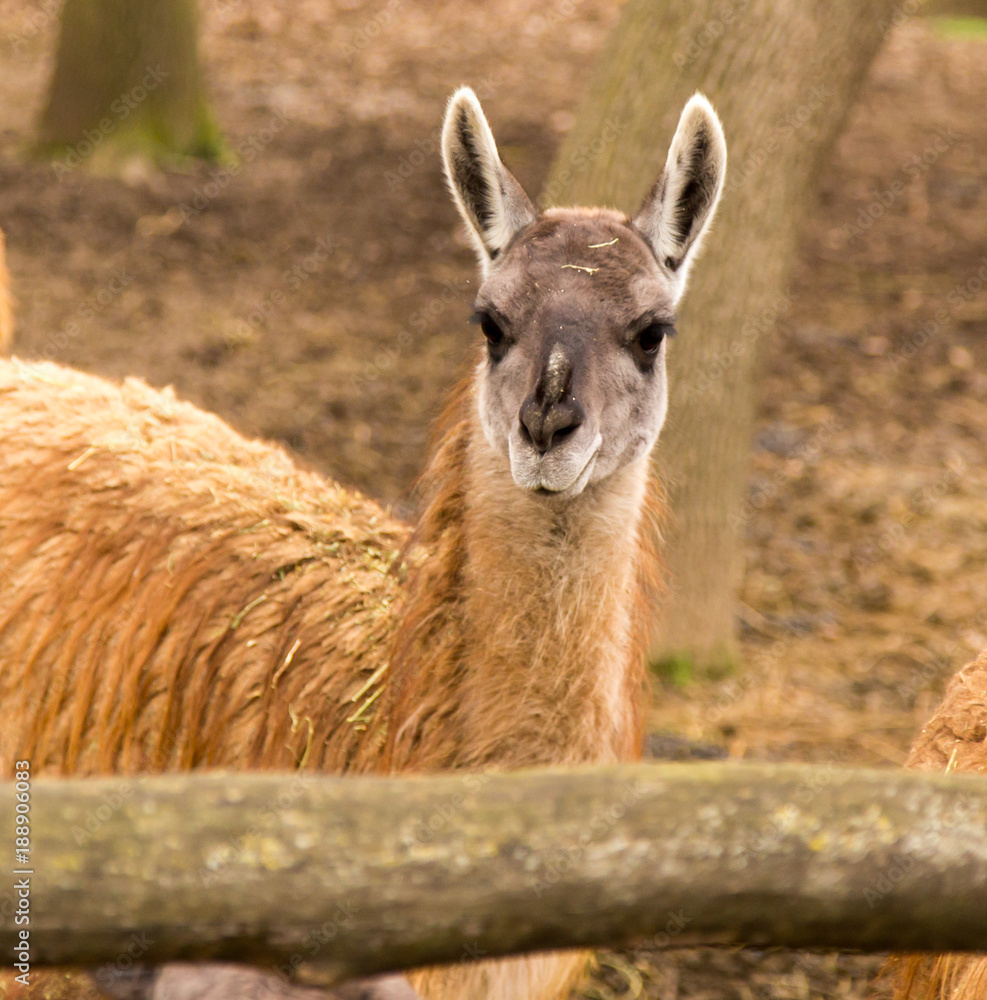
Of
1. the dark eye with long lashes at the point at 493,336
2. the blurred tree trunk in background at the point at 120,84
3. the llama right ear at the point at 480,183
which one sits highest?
the blurred tree trunk in background at the point at 120,84

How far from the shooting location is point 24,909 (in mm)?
1150

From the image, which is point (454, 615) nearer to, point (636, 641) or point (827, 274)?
point (636, 641)

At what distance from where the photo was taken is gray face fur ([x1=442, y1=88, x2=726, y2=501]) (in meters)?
2.62

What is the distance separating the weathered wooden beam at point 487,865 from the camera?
3.85 ft

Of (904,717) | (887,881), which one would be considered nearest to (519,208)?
(887,881)

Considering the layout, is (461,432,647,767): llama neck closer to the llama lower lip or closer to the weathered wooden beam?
the llama lower lip

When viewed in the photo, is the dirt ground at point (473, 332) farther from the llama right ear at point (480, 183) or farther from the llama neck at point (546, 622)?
the llama right ear at point (480, 183)

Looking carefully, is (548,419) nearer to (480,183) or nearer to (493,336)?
(493,336)

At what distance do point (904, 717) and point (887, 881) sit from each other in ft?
→ 11.9

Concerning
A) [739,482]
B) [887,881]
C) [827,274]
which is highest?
[827,274]

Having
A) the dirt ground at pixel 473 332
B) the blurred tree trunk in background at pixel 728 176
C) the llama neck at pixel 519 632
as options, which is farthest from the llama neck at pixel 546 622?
the dirt ground at pixel 473 332

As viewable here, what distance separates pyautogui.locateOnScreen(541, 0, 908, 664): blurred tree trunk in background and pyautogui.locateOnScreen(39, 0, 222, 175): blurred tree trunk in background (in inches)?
220

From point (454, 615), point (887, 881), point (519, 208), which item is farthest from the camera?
point (519, 208)

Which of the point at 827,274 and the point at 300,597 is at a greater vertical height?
the point at 827,274
